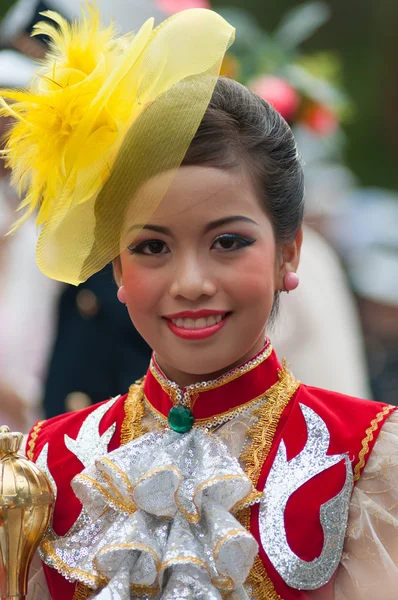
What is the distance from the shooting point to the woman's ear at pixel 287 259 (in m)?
2.37

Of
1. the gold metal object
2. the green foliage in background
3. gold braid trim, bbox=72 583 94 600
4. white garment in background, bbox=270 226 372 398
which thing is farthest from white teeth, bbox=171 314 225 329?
the green foliage in background

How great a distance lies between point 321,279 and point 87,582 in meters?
2.22

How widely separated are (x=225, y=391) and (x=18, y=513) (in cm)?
43

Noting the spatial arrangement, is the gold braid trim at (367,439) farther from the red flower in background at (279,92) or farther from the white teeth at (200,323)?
the red flower in background at (279,92)

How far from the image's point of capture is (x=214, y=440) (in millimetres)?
2266

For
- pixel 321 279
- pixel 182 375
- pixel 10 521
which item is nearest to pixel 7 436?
pixel 10 521

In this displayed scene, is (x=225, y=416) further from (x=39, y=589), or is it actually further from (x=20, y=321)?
(x=20, y=321)

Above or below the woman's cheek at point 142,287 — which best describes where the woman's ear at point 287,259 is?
below

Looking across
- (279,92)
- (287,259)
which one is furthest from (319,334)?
(287,259)

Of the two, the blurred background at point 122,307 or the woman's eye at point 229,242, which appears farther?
the blurred background at point 122,307

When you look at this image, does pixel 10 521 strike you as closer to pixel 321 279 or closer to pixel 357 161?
pixel 321 279

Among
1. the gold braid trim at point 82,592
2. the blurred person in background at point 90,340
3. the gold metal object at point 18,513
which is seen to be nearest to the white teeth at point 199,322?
the gold metal object at point 18,513

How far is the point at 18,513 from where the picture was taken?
2.15m

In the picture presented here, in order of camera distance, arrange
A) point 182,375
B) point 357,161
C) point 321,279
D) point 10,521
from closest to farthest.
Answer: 1. point 10,521
2. point 182,375
3. point 321,279
4. point 357,161
